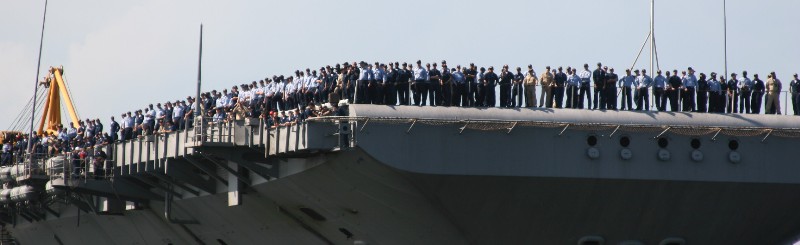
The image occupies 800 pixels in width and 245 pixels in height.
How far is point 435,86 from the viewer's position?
33.5 m

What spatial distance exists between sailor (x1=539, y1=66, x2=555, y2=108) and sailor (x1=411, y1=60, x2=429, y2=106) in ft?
8.61

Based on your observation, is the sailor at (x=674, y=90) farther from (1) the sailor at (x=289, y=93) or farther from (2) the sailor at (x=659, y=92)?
(1) the sailor at (x=289, y=93)

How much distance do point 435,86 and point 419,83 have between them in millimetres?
366

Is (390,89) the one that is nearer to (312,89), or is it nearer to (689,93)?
(312,89)

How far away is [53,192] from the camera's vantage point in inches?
1590

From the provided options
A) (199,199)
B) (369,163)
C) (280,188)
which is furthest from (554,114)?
(199,199)

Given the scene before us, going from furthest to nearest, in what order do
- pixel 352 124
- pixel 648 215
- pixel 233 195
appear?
pixel 233 195, pixel 648 215, pixel 352 124

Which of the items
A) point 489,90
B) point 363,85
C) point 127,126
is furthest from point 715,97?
point 127,126

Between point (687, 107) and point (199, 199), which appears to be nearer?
point (687, 107)

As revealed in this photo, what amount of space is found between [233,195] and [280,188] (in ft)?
4.90

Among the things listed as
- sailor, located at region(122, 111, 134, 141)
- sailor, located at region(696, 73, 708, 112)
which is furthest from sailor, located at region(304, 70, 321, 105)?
sailor, located at region(696, 73, 708, 112)

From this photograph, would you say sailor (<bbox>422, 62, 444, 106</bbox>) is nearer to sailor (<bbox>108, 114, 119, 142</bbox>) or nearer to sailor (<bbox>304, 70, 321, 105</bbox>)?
sailor (<bbox>304, 70, 321, 105</bbox>)

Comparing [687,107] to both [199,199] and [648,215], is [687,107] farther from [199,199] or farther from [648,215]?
[199,199]

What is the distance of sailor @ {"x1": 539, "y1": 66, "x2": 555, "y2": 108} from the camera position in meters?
33.8
